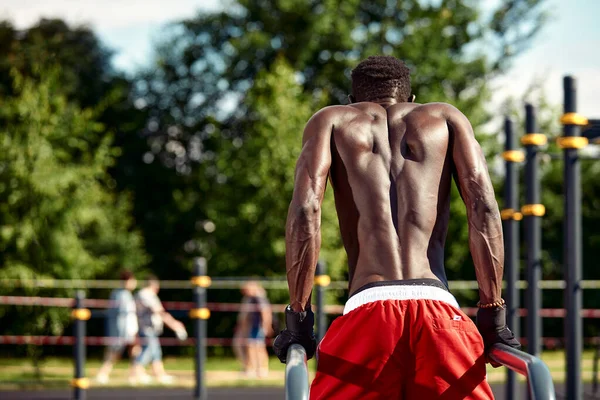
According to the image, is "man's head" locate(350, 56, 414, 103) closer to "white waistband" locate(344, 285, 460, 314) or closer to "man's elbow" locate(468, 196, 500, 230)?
"man's elbow" locate(468, 196, 500, 230)

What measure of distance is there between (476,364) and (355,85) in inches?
40.6

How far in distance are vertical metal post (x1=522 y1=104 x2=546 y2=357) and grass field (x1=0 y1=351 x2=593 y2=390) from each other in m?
6.25

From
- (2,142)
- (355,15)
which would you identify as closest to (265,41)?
(355,15)

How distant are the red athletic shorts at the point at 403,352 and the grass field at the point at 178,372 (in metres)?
10.8

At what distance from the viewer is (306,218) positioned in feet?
9.66

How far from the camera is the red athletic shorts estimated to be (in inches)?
110

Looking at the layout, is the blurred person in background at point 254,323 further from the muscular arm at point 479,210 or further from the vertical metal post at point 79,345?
the muscular arm at point 479,210

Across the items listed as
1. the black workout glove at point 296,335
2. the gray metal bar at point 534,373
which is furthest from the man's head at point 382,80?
the gray metal bar at point 534,373

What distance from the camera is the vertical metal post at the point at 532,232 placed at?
24.1 ft

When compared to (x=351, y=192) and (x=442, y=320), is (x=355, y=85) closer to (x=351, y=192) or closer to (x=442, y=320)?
(x=351, y=192)

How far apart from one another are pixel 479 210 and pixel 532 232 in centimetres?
473

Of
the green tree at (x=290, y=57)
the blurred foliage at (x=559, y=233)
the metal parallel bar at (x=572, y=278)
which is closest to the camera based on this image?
the metal parallel bar at (x=572, y=278)

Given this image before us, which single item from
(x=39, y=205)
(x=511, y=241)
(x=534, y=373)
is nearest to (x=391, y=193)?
(x=534, y=373)

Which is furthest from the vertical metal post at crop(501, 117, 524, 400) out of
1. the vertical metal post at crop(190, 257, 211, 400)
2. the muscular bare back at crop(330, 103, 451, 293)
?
the muscular bare back at crop(330, 103, 451, 293)
